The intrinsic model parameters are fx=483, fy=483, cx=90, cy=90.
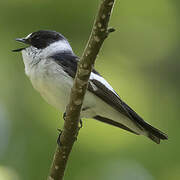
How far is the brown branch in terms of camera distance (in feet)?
7.60

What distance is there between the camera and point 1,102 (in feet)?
13.3

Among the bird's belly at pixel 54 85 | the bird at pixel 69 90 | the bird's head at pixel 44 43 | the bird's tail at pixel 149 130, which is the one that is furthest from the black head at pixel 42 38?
the bird's tail at pixel 149 130

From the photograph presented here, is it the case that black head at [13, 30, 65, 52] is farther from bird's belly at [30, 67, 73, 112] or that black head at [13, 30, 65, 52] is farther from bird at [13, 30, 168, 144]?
bird's belly at [30, 67, 73, 112]

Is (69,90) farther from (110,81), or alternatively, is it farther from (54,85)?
(110,81)

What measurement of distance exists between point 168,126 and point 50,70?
0.99 metres

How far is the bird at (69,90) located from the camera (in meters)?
3.49

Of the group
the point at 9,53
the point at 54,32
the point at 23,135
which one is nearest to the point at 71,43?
the point at 54,32

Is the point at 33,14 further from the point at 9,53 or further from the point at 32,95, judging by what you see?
the point at 32,95

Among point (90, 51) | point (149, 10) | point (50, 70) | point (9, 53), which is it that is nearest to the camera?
point (90, 51)

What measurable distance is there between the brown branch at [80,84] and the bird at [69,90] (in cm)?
68

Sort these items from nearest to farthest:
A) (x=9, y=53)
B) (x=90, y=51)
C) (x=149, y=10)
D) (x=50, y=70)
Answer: (x=90, y=51), (x=50, y=70), (x=9, y=53), (x=149, y=10)

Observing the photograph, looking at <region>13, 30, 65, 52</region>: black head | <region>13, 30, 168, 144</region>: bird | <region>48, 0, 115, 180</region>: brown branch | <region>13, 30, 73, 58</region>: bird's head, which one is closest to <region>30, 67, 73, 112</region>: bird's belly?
<region>13, 30, 168, 144</region>: bird

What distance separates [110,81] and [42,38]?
698 millimetres

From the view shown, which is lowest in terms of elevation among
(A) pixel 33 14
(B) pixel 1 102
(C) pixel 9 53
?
(B) pixel 1 102
